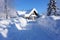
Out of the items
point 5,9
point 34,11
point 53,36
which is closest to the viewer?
point 53,36

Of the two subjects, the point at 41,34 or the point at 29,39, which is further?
the point at 41,34

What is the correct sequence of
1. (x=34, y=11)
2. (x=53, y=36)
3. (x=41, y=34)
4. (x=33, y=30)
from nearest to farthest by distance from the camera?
(x=53, y=36), (x=41, y=34), (x=33, y=30), (x=34, y=11)

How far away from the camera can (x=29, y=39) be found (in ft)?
32.7

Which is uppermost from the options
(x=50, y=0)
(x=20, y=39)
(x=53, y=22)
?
(x=50, y=0)

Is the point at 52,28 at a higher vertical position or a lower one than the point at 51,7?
lower

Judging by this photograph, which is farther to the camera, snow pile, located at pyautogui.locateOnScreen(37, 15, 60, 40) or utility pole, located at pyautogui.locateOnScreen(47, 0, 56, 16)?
utility pole, located at pyautogui.locateOnScreen(47, 0, 56, 16)

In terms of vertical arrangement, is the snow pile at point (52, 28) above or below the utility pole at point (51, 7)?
below

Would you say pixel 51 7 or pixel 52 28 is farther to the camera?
pixel 51 7

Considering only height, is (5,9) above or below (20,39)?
above

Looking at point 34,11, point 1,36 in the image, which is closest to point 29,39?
point 1,36

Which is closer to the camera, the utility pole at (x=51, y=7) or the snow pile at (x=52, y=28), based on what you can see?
the snow pile at (x=52, y=28)

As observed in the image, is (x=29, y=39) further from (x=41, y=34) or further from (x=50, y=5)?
(x=50, y=5)

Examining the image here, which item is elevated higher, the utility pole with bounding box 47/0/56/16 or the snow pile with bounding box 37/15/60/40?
the utility pole with bounding box 47/0/56/16

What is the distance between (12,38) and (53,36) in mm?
2630
